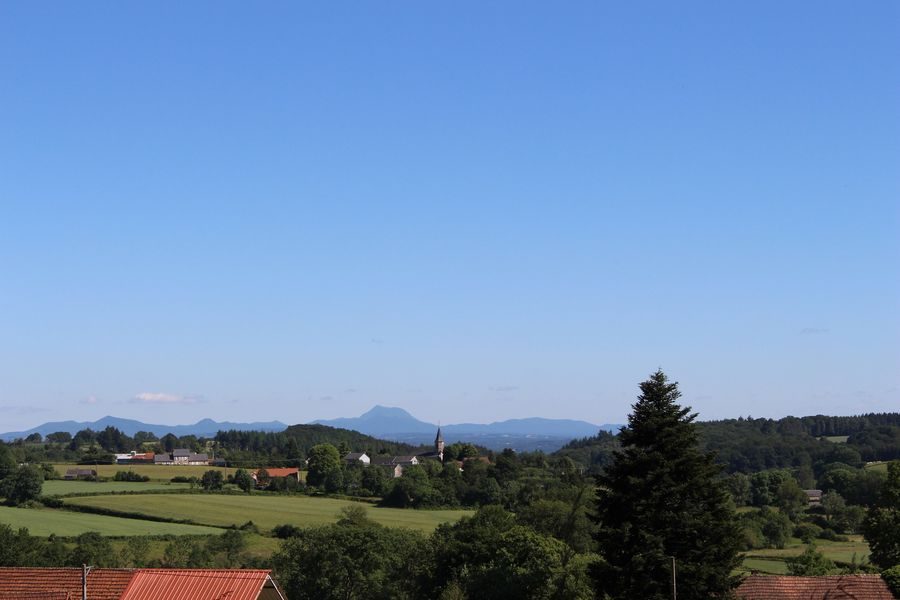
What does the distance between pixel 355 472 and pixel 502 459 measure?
18.8m

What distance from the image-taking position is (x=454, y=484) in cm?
11581

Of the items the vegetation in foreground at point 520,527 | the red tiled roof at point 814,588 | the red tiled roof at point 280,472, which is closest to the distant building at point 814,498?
the vegetation in foreground at point 520,527

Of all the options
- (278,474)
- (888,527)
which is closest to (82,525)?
(278,474)

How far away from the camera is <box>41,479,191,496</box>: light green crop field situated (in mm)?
105594

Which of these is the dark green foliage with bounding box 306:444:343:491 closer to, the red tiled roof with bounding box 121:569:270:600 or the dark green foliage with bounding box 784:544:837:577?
the dark green foliage with bounding box 784:544:837:577

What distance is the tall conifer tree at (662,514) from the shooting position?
107 ft

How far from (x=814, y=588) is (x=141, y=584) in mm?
23023

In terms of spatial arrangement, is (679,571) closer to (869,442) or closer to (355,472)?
(355,472)

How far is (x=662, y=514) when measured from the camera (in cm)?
3328

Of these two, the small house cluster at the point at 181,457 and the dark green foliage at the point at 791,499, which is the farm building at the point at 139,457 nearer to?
the small house cluster at the point at 181,457

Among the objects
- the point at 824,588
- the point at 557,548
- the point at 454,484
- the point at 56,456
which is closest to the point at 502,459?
the point at 454,484

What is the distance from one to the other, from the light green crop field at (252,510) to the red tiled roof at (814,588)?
161 ft

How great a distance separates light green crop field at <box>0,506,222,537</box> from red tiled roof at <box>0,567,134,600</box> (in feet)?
145

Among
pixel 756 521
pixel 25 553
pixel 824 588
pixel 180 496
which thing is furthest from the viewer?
pixel 180 496
